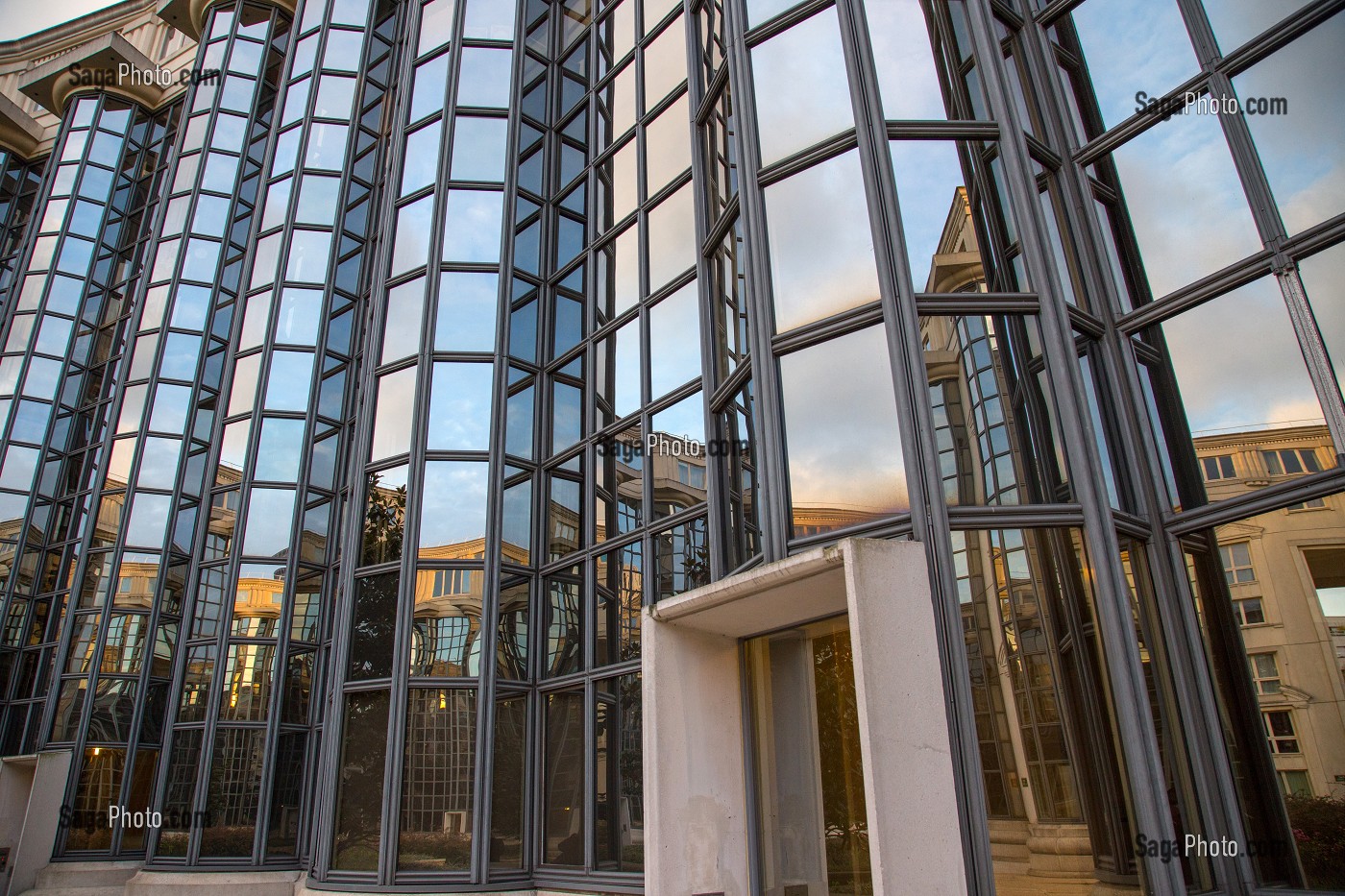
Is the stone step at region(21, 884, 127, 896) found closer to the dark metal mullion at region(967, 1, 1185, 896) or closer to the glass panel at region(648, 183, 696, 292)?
the glass panel at region(648, 183, 696, 292)

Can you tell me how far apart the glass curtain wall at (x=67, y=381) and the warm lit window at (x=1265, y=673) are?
22502 millimetres

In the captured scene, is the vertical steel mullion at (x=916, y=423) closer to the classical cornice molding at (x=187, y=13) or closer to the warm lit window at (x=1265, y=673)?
the warm lit window at (x=1265, y=673)

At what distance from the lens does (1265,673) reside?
7055 millimetres

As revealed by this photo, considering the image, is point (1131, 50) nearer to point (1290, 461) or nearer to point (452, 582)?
point (1290, 461)

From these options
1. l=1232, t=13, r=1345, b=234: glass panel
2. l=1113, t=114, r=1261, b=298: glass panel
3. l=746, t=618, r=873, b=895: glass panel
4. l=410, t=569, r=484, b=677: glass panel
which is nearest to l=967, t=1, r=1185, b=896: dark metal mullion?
l=1113, t=114, r=1261, b=298: glass panel

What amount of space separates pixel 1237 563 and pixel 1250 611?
0.39m

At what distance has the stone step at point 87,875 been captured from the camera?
1953 cm

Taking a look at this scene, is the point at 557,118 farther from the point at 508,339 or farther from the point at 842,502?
the point at 842,502

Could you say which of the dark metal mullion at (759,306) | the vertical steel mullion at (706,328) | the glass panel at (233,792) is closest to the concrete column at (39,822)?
the glass panel at (233,792)

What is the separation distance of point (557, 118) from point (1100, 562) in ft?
44.8

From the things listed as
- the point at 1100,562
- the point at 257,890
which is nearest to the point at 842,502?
the point at 1100,562

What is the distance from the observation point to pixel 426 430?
14828 mm

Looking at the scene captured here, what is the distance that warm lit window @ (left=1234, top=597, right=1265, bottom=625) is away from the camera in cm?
719

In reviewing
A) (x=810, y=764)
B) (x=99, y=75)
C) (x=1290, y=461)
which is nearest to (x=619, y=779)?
(x=810, y=764)
